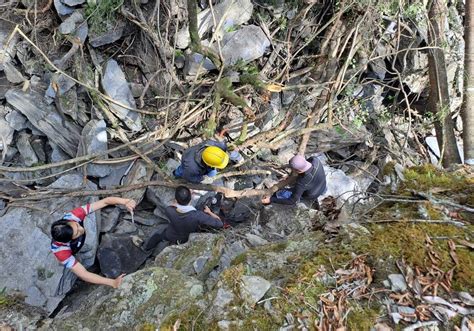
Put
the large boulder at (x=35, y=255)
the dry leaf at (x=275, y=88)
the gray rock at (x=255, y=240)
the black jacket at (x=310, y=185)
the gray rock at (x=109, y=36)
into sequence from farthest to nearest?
the dry leaf at (x=275, y=88) → the gray rock at (x=109, y=36) → the black jacket at (x=310, y=185) → the large boulder at (x=35, y=255) → the gray rock at (x=255, y=240)

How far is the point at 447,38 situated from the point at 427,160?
92.4 inches

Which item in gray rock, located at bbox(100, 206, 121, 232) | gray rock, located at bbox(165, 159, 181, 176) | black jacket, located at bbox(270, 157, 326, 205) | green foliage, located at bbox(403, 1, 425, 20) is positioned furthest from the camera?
green foliage, located at bbox(403, 1, 425, 20)

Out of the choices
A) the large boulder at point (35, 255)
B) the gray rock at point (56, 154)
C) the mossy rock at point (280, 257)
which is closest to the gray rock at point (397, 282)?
the mossy rock at point (280, 257)

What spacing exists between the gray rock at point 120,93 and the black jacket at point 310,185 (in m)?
2.68

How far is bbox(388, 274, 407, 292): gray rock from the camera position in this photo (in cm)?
200

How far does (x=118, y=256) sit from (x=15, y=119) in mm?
2674

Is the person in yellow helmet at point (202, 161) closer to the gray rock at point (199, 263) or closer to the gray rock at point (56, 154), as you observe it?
the gray rock at point (56, 154)

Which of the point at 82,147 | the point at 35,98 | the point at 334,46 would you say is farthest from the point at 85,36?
the point at 334,46

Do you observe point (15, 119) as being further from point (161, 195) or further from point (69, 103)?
point (161, 195)

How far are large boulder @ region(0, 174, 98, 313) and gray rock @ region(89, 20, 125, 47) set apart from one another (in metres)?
2.59

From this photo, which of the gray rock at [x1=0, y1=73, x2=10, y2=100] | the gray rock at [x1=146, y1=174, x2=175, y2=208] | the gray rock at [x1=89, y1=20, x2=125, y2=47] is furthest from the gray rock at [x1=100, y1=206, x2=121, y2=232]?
the gray rock at [x1=89, y1=20, x2=125, y2=47]

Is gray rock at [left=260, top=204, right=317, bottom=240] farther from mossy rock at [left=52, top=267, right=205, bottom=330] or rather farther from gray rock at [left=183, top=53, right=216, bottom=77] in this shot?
gray rock at [left=183, top=53, right=216, bottom=77]

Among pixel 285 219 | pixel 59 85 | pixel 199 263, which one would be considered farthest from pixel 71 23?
pixel 199 263

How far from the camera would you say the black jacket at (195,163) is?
17.1ft
